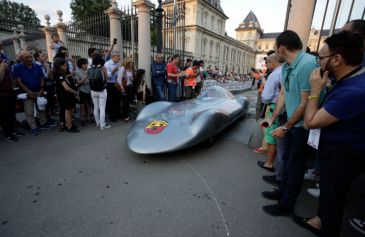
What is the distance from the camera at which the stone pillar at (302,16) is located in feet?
12.2

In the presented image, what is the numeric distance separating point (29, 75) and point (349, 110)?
210 inches

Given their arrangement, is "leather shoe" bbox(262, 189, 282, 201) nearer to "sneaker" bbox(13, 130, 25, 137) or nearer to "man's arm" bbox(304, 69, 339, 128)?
"man's arm" bbox(304, 69, 339, 128)

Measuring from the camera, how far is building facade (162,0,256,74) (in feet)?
103

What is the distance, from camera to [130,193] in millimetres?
2387

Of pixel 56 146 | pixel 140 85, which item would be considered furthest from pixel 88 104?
pixel 56 146

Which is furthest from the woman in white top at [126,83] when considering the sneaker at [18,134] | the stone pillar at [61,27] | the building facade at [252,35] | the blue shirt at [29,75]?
the building facade at [252,35]

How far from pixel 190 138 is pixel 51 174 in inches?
77.6

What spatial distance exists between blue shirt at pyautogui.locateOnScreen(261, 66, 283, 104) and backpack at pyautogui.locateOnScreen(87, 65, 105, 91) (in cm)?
344

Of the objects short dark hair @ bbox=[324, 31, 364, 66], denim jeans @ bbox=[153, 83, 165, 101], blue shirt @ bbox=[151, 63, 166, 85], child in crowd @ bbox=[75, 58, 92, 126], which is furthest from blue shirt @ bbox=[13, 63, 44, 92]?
short dark hair @ bbox=[324, 31, 364, 66]

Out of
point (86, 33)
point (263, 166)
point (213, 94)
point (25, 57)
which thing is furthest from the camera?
point (86, 33)

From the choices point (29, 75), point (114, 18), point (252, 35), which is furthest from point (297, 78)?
point (252, 35)

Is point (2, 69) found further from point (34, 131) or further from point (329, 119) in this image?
point (329, 119)

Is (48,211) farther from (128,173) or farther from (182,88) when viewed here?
(182,88)

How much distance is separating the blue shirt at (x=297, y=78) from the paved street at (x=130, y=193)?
112 centimetres
